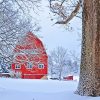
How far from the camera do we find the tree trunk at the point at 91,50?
10.1m

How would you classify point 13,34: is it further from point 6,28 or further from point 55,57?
point 55,57

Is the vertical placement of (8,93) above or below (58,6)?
below

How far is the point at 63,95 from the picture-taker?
1020cm

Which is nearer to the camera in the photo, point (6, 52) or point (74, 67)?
point (6, 52)

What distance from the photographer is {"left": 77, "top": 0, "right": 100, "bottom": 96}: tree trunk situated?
33.0 ft

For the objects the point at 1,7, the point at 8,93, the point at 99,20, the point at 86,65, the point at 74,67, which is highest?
the point at 1,7

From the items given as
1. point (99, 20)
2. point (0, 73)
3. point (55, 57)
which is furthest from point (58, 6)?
point (55, 57)

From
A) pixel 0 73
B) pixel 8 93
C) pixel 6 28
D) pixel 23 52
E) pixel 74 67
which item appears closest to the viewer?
pixel 8 93

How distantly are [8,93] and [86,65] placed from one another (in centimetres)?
260

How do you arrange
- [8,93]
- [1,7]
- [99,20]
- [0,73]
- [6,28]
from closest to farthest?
[99,20] < [8,93] < [1,7] < [6,28] < [0,73]

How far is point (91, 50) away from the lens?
1014 cm

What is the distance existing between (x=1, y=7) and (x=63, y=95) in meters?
10.2

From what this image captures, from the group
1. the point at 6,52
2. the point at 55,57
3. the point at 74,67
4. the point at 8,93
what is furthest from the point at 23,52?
the point at 74,67

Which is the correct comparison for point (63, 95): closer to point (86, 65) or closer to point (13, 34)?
point (86, 65)
